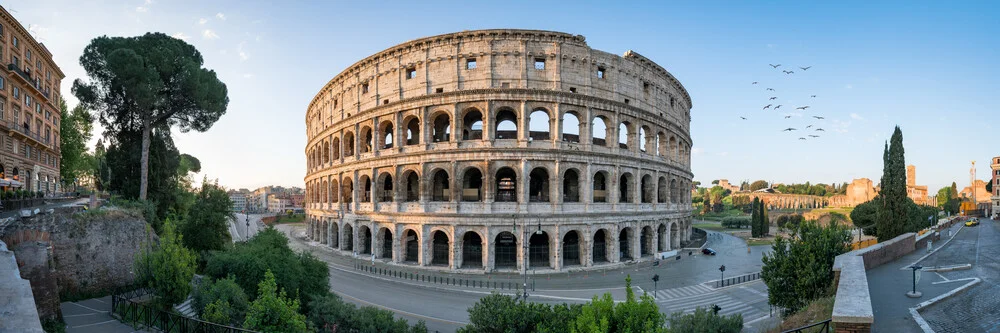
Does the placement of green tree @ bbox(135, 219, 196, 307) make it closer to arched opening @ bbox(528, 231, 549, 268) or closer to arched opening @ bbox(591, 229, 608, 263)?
arched opening @ bbox(528, 231, 549, 268)

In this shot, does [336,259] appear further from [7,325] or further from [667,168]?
[667,168]

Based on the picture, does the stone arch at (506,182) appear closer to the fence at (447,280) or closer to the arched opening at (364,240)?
the fence at (447,280)

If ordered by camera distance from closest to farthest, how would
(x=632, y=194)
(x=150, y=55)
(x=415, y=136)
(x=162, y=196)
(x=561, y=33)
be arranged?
(x=150, y=55)
(x=162, y=196)
(x=561, y=33)
(x=632, y=194)
(x=415, y=136)

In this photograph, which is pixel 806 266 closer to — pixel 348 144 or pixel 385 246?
pixel 385 246

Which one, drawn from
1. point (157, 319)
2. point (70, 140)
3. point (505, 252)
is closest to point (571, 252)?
point (505, 252)

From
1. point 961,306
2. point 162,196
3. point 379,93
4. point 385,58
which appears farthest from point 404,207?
point 961,306

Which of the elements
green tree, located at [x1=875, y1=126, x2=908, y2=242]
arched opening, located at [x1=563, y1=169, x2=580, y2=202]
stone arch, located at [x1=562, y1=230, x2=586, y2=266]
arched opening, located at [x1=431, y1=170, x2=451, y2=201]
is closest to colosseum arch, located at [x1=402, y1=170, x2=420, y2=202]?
arched opening, located at [x1=431, y1=170, x2=451, y2=201]
